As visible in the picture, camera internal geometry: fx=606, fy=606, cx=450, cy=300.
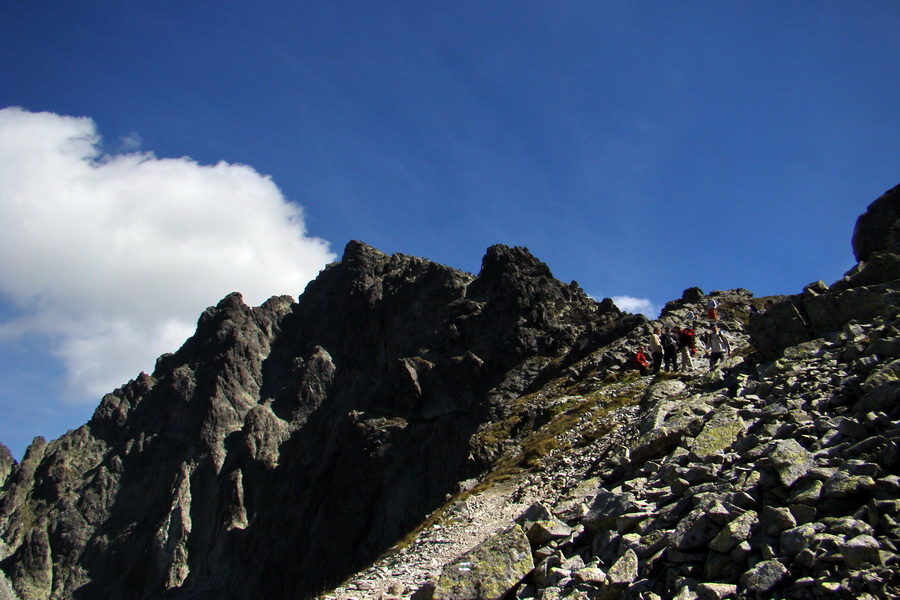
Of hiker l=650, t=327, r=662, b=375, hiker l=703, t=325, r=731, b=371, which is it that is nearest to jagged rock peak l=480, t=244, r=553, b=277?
hiker l=650, t=327, r=662, b=375

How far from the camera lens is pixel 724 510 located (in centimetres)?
944

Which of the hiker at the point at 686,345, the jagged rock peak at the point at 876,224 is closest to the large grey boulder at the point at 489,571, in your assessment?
the jagged rock peak at the point at 876,224

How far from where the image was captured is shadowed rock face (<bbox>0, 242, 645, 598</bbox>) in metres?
74.8

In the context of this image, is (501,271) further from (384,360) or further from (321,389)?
(321,389)

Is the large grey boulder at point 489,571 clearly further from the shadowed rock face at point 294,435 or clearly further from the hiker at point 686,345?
the shadowed rock face at point 294,435

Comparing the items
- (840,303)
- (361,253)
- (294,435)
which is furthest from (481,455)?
(361,253)

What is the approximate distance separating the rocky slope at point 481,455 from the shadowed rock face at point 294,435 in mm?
516

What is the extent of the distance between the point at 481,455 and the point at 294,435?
85.5m

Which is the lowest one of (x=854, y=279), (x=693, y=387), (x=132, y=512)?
(x=693, y=387)

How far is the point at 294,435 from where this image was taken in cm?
11388

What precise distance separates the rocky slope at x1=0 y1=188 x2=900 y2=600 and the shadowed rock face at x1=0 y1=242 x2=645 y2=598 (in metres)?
0.52

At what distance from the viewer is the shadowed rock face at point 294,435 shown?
245ft

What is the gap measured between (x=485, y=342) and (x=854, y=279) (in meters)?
A: 65.3

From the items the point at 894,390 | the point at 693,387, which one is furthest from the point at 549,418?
the point at 894,390
